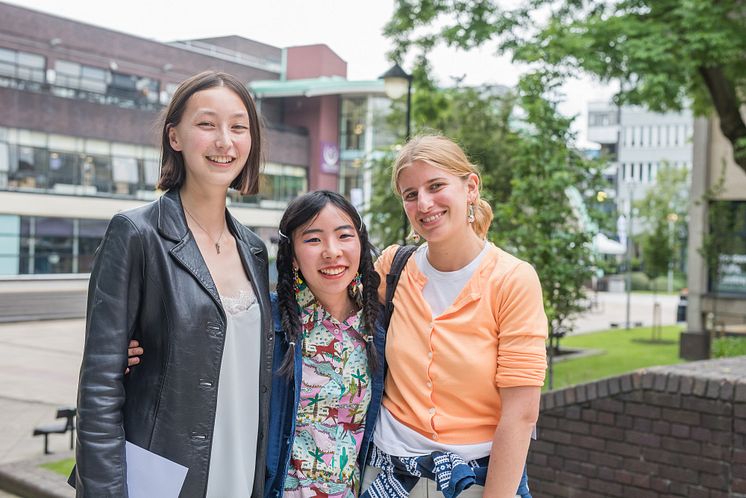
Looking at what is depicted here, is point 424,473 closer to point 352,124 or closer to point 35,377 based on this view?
point 35,377

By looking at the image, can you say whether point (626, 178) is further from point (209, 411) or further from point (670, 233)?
point (209, 411)

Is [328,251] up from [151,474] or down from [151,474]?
up

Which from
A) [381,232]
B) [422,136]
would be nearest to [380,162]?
[381,232]

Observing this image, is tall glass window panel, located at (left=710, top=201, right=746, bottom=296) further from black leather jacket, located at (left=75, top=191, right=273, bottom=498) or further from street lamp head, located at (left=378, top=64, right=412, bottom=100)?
black leather jacket, located at (left=75, top=191, right=273, bottom=498)

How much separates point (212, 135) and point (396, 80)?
34.6 feet

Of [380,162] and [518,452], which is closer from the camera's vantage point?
[518,452]

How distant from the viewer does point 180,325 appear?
222 centimetres

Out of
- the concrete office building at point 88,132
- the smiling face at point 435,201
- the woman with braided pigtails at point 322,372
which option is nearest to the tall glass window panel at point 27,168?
the concrete office building at point 88,132

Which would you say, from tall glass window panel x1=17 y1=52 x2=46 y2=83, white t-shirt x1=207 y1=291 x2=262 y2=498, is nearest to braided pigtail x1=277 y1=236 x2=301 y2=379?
white t-shirt x1=207 y1=291 x2=262 y2=498

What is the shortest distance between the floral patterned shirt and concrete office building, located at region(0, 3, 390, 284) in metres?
23.3

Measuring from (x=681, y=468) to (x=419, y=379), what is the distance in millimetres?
3039

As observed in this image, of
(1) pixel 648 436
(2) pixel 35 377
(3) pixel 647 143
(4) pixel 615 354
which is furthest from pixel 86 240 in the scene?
(3) pixel 647 143

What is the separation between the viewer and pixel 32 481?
6.13m

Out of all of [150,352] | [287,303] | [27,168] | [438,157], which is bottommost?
[150,352]
